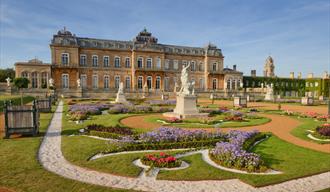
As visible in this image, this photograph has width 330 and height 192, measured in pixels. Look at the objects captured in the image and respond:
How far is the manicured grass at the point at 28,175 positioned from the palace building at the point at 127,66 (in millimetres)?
36673

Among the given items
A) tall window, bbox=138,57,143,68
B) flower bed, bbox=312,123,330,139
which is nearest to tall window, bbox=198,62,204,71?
tall window, bbox=138,57,143,68

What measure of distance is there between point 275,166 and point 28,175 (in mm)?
6859

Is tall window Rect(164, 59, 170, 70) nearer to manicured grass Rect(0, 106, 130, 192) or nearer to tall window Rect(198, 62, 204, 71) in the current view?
tall window Rect(198, 62, 204, 71)

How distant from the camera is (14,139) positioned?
403 inches

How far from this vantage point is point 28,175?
6.26 meters

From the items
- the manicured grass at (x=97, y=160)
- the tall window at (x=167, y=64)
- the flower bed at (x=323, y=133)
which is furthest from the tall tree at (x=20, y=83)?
the flower bed at (x=323, y=133)

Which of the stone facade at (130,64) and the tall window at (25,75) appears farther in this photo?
the stone facade at (130,64)

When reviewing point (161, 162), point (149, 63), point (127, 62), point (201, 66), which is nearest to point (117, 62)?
point (127, 62)

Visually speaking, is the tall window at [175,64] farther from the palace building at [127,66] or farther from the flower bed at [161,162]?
the flower bed at [161,162]

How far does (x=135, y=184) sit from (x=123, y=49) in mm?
50011

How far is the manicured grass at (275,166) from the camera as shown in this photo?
6.29 meters

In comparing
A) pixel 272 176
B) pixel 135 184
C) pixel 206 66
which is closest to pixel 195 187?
pixel 135 184

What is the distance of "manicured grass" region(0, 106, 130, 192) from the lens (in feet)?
18.3

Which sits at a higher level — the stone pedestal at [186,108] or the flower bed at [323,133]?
the stone pedestal at [186,108]
